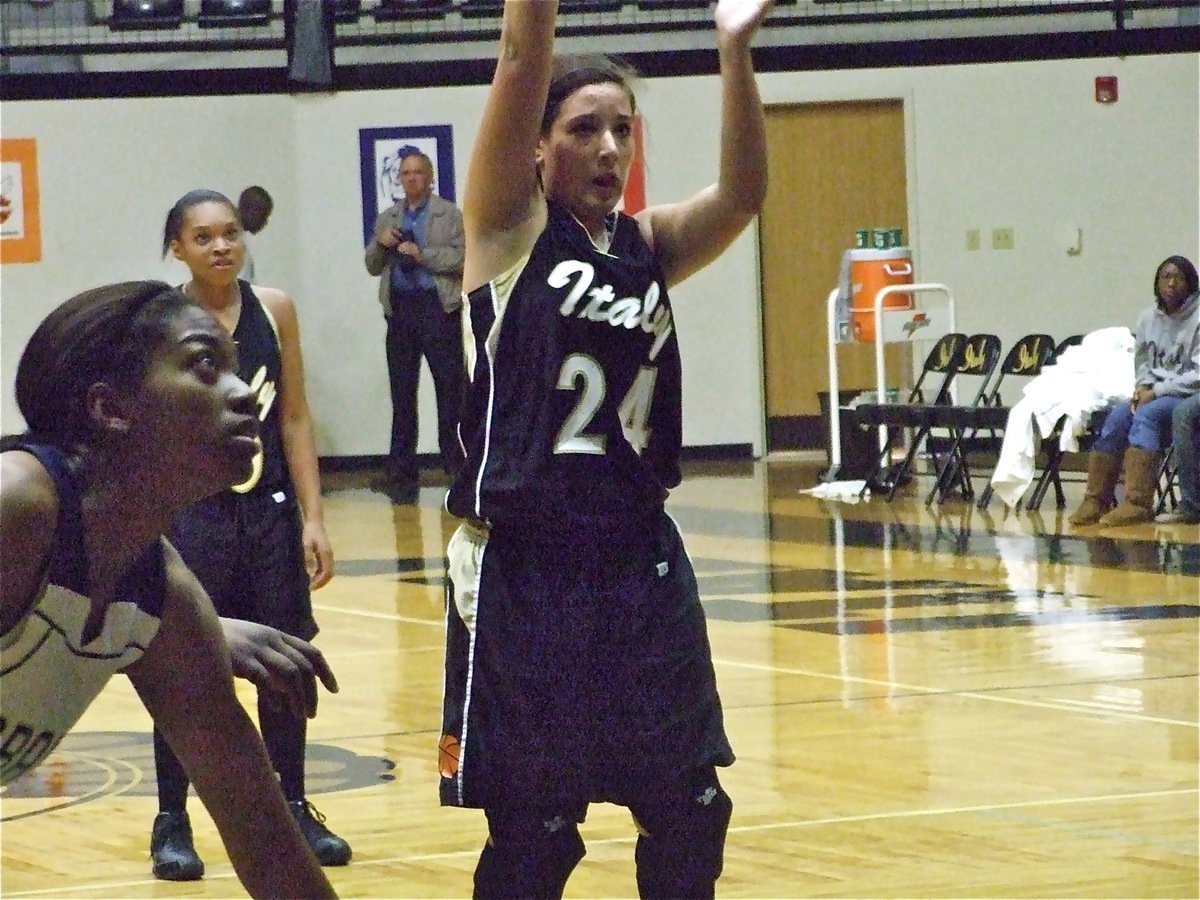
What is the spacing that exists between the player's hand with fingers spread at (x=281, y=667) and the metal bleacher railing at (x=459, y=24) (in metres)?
13.7

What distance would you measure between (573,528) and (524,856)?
1.66ft

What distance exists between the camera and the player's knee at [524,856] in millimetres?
3287

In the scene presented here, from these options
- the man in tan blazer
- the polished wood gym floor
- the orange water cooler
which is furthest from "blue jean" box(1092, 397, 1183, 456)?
the man in tan blazer

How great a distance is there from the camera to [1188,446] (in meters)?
11.4

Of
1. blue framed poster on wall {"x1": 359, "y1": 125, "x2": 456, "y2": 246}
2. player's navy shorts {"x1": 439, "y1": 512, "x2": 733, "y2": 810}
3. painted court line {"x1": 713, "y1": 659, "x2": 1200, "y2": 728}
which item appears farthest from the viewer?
blue framed poster on wall {"x1": 359, "y1": 125, "x2": 456, "y2": 246}

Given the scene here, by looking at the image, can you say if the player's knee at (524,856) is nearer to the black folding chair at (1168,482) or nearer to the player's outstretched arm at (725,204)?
the player's outstretched arm at (725,204)

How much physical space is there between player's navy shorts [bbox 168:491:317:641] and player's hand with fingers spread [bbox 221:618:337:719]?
245 cm

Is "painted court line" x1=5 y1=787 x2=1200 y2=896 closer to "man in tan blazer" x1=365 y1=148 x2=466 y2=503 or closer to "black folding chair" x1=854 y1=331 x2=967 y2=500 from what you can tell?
"black folding chair" x1=854 y1=331 x2=967 y2=500

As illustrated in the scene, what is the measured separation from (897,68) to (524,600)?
13.7 metres

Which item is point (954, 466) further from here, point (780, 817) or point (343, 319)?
point (780, 817)

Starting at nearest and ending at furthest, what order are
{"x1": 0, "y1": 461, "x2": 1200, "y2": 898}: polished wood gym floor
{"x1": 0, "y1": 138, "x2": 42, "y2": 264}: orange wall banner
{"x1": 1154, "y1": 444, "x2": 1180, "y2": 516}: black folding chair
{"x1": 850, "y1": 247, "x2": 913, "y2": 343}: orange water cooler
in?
{"x1": 0, "y1": 461, "x2": 1200, "y2": 898}: polished wood gym floor, {"x1": 1154, "y1": 444, "x2": 1180, "y2": 516}: black folding chair, {"x1": 850, "y1": 247, "x2": 913, "y2": 343}: orange water cooler, {"x1": 0, "y1": 138, "x2": 42, "y2": 264}: orange wall banner

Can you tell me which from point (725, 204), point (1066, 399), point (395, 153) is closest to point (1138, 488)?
point (1066, 399)

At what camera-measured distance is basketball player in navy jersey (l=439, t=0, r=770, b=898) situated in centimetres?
322

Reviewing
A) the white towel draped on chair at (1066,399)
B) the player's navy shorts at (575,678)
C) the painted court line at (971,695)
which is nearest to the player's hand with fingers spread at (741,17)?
the player's navy shorts at (575,678)
